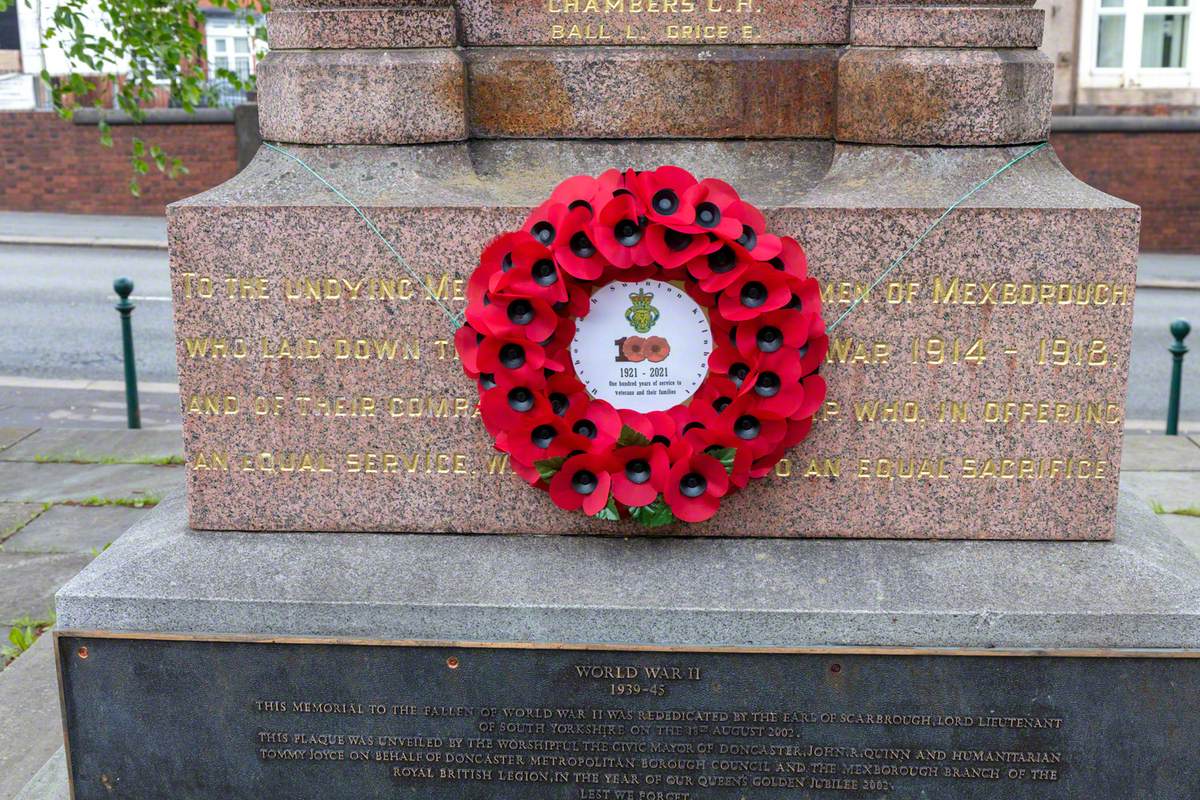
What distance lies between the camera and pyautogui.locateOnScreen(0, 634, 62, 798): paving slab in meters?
A: 4.15

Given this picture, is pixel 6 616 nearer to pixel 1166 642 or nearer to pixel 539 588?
pixel 539 588

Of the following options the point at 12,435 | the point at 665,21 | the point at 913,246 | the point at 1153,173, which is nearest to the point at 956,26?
the point at 913,246

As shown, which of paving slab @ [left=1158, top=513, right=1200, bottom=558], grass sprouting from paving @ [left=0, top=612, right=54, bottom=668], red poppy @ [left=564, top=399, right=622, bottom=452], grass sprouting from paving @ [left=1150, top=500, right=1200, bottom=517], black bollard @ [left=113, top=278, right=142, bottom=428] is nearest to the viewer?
red poppy @ [left=564, top=399, right=622, bottom=452]

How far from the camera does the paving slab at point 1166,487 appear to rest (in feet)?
21.9

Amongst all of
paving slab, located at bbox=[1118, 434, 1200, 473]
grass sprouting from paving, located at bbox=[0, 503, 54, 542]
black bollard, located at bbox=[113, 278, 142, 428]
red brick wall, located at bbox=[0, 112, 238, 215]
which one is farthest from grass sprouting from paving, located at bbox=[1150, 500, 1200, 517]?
red brick wall, located at bbox=[0, 112, 238, 215]

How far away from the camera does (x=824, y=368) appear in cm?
392

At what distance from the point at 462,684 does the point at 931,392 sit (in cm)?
156

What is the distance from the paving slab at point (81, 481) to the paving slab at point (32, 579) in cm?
82

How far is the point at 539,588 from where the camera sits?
12.3 feet

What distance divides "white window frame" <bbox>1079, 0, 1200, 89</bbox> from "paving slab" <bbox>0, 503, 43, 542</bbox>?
19614 millimetres

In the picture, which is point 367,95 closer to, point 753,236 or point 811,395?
point 753,236

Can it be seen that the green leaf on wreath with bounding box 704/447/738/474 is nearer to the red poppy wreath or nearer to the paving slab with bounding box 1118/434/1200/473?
the red poppy wreath

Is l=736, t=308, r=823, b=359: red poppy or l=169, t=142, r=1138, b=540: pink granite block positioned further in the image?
l=169, t=142, r=1138, b=540: pink granite block

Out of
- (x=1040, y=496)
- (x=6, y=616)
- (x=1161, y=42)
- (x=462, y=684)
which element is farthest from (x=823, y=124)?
(x=1161, y=42)
